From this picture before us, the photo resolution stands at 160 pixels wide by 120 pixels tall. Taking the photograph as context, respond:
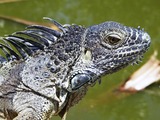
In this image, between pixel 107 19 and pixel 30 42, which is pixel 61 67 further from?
pixel 107 19

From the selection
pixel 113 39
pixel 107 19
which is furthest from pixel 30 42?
pixel 107 19

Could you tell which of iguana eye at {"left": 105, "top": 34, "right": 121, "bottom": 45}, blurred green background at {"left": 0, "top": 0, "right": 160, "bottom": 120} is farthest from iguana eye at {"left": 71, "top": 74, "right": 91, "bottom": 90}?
blurred green background at {"left": 0, "top": 0, "right": 160, "bottom": 120}

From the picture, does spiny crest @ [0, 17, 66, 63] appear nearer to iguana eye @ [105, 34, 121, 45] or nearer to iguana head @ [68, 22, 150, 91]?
iguana head @ [68, 22, 150, 91]

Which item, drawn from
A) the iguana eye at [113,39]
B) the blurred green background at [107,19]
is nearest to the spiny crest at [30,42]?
the iguana eye at [113,39]

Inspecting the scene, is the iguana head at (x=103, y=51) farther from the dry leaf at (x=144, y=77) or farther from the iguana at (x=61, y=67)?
the dry leaf at (x=144, y=77)

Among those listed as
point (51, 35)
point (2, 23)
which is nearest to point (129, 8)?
point (2, 23)

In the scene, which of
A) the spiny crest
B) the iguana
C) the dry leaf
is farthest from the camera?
the dry leaf

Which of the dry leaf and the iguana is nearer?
the iguana

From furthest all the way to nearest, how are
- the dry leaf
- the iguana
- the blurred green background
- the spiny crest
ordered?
the dry leaf
the blurred green background
the spiny crest
the iguana

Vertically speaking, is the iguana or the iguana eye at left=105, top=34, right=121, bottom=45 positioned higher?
the iguana eye at left=105, top=34, right=121, bottom=45
